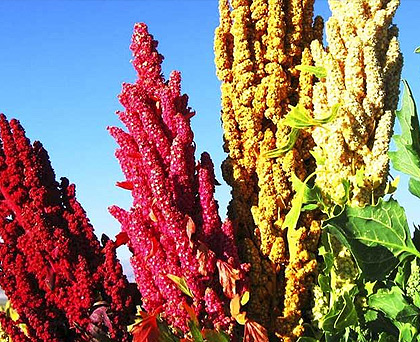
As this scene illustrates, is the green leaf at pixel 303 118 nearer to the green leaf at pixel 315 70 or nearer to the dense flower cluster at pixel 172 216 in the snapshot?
the green leaf at pixel 315 70

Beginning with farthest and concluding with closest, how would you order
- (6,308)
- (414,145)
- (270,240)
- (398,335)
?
(6,308), (270,240), (398,335), (414,145)

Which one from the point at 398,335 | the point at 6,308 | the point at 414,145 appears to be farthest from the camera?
the point at 6,308

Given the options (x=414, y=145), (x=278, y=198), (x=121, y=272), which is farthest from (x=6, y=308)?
(x=414, y=145)

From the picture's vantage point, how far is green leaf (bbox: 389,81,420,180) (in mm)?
2568

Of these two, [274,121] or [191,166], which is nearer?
[191,166]

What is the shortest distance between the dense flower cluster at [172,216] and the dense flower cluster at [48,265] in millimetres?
144

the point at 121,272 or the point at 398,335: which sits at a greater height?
the point at 121,272

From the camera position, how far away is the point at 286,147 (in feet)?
9.75

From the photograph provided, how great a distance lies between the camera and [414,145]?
8.44 ft

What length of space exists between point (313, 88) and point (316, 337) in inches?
40.5

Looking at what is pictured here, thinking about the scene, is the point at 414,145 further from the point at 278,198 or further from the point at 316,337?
the point at 316,337

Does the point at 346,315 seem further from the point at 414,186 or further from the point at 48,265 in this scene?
the point at 48,265

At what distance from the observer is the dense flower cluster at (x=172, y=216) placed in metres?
2.69

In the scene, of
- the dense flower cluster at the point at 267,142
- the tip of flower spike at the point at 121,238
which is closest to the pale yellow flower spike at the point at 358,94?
the dense flower cluster at the point at 267,142
